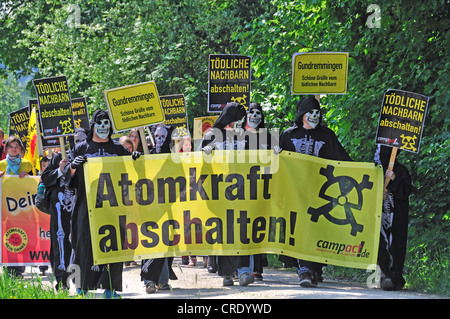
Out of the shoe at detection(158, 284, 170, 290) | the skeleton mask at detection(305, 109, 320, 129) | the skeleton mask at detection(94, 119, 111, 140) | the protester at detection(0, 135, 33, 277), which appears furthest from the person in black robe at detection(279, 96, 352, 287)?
the protester at detection(0, 135, 33, 277)

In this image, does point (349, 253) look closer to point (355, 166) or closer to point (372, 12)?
point (355, 166)

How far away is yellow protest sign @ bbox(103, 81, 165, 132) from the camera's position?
12.3 metres

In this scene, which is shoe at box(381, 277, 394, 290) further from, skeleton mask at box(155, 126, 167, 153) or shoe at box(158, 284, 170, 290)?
skeleton mask at box(155, 126, 167, 153)

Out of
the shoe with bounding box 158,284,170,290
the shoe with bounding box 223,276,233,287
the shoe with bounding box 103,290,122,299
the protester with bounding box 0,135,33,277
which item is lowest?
the shoe with bounding box 158,284,170,290

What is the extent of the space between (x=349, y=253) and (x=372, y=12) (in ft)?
15.2

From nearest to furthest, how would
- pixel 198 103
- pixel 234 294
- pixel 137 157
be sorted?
pixel 234 294 < pixel 137 157 < pixel 198 103

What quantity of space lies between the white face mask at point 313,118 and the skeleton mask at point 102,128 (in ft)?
7.87

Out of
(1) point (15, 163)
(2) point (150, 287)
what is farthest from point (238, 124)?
(1) point (15, 163)

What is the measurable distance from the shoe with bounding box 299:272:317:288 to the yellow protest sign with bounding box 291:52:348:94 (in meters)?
2.64

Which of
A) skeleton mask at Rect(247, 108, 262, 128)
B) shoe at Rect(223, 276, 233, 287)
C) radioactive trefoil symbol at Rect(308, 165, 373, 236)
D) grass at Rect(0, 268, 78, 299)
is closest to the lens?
grass at Rect(0, 268, 78, 299)

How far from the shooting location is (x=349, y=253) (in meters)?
11.7

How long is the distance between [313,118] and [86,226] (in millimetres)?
3006

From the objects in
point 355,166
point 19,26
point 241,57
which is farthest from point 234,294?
point 19,26

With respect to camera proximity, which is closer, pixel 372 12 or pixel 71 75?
pixel 372 12
